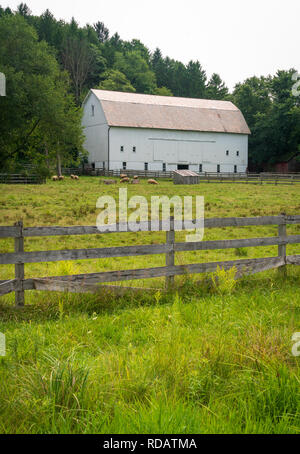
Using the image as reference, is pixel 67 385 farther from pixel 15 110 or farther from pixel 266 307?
pixel 15 110

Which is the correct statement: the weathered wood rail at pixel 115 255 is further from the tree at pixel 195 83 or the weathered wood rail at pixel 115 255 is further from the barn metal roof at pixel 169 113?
the tree at pixel 195 83

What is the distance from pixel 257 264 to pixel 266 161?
2115 inches

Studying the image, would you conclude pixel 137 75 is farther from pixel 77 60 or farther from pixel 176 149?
pixel 176 149

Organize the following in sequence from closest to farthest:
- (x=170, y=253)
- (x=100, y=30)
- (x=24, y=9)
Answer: (x=170, y=253) < (x=24, y=9) < (x=100, y=30)

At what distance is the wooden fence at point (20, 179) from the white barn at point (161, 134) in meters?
14.4

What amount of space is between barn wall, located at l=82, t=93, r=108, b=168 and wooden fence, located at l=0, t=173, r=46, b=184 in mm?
14743

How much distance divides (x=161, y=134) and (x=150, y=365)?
49757mm

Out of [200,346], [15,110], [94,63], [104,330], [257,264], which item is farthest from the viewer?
[94,63]

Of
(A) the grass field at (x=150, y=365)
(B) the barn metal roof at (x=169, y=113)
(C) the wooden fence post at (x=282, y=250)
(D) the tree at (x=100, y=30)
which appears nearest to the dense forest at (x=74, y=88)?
(D) the tree at (x=100, y=30)

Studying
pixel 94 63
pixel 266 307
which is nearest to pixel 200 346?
pixel 266 307

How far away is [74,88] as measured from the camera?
75.2m

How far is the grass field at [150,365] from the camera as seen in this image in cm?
311

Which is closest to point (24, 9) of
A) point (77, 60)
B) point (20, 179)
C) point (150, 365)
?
point (77, 60)
